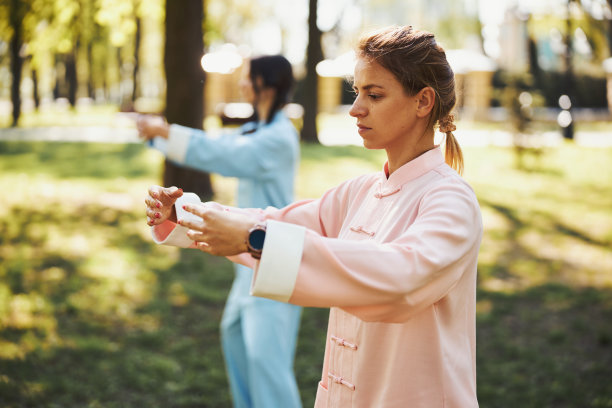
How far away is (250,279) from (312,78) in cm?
1694

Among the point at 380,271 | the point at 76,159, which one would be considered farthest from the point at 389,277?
the point at 76,159

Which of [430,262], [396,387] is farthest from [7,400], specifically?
[430,262]

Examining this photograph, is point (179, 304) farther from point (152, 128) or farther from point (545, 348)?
point (545, 348)

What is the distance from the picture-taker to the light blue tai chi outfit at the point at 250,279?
377 cm

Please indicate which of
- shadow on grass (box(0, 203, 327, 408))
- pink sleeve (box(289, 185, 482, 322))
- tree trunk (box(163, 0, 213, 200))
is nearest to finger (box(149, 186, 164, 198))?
pink sleeve (box(289, 185, 482, 322))

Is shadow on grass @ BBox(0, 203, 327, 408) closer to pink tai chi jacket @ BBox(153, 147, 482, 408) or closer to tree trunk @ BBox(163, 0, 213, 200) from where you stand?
tree trunk @ BBox(163, 0, 213, 200)

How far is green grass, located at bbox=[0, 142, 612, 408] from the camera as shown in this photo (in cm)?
500

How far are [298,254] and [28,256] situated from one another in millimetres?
7567

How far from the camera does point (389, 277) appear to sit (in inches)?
59.0

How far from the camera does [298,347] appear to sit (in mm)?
5906

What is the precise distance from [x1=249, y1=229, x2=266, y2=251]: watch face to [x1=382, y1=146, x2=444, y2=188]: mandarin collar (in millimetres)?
627

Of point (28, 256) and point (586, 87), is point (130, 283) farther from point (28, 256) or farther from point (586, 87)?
point (586, 87)

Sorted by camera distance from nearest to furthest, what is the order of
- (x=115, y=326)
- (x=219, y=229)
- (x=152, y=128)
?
(x=219, y=229), (x=152, y=128), (x=115, y=326)

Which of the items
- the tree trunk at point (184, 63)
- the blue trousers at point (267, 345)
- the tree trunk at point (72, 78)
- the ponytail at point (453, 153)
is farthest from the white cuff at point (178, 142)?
the tree trunk at point (72, 78)
